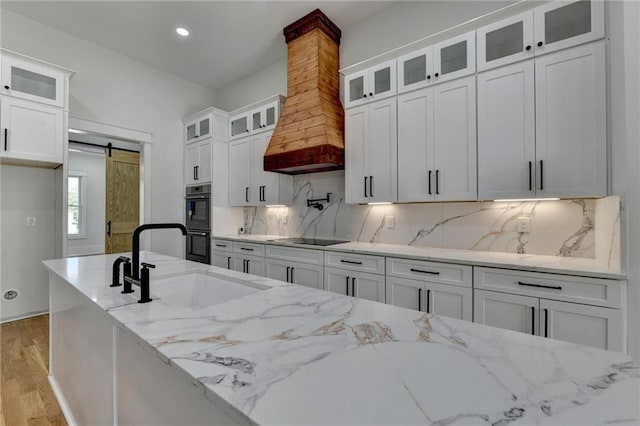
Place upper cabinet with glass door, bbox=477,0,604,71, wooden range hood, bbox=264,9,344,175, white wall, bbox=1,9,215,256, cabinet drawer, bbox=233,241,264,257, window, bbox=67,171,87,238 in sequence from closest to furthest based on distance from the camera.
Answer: upper cabinet with glass door, bbox=477,0,604,71 < wooden range hood, bbox=264,9,344,175 < white wall, bbox=1,9,215,256 < cabinet drawer, bbox=233,241,264,257 < window, bbox=67,171,87,238

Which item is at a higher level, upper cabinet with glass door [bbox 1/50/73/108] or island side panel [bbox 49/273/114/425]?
upper cabinet with glass door [bbox 1/50/73/108]

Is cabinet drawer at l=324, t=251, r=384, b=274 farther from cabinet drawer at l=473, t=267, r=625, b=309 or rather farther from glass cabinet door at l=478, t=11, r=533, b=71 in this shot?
glass cabinet door at l=478, t=11, r=533, b=71

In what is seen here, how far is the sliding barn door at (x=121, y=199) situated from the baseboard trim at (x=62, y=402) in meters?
3.48

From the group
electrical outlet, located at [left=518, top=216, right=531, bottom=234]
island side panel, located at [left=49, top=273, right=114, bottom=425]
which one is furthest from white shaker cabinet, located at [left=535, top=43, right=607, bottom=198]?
island side panel, located at [left=49, top=273, right=114, bottom=425]

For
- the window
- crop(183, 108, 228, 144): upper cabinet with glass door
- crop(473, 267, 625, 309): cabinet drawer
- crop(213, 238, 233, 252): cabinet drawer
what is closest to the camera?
crop(473, 267, 625, 309): cabinet drawer

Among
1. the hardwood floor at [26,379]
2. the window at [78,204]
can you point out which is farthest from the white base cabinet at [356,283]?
the window at [78,204]

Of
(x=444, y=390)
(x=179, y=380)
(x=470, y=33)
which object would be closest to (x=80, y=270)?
(x=179, y=380)

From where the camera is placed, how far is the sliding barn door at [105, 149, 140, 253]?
4.97 metres

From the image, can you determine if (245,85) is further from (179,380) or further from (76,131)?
(179,380)

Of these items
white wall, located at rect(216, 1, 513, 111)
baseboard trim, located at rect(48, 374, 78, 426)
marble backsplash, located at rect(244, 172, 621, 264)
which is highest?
white wall, located at rect(216, 1, 513, 111)

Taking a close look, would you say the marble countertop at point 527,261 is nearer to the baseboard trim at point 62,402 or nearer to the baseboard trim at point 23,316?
the baseboard trim at point 62,402

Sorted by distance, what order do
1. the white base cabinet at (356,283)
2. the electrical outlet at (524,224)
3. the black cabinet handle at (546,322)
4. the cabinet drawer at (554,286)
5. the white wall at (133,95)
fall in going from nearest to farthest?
the cabinet drawer at (554,286) → the black cabinet handle at (546,322) → the electrical outlet at (524,224) → the white base cabinet at (356,283) → the white wall at (133,95)

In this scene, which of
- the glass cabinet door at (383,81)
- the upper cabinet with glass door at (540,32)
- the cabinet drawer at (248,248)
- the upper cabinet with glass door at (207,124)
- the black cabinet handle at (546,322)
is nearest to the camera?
the black cabinet handle at (546,322)

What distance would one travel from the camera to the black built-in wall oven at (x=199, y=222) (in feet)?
13.6
